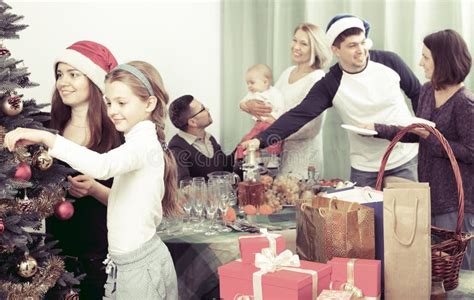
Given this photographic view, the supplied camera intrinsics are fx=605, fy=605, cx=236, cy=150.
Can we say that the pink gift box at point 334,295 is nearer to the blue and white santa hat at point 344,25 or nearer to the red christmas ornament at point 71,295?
the red christmas ornament at point 71,295

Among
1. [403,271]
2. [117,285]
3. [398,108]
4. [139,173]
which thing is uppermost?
[398,108]

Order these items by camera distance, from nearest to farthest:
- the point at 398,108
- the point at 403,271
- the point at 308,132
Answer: the point at 403,271, the point at 398,108, the point at 308,132

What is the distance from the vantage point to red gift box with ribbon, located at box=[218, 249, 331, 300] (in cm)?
A: 134

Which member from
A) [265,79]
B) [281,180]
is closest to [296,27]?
[265,79]

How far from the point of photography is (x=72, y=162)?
1.60 meters

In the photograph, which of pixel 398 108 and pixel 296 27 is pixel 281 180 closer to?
pixel 398 108

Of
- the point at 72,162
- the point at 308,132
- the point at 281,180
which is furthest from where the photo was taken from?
the point at 308,132

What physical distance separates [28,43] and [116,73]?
1.50 meters

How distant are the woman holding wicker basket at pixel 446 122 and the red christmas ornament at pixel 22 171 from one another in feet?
5.01

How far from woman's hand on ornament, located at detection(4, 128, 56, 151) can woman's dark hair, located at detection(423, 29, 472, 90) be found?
164cm

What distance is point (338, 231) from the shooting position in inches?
60.4

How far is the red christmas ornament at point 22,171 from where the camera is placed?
1.59m

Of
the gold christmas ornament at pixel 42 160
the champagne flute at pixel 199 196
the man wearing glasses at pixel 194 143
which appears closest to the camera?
the gold christmas ornament at pixel 42 160

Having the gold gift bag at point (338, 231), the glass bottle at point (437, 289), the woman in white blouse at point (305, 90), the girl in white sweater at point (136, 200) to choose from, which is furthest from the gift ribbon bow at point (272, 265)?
the woman in white blouse at point (305, 90)
